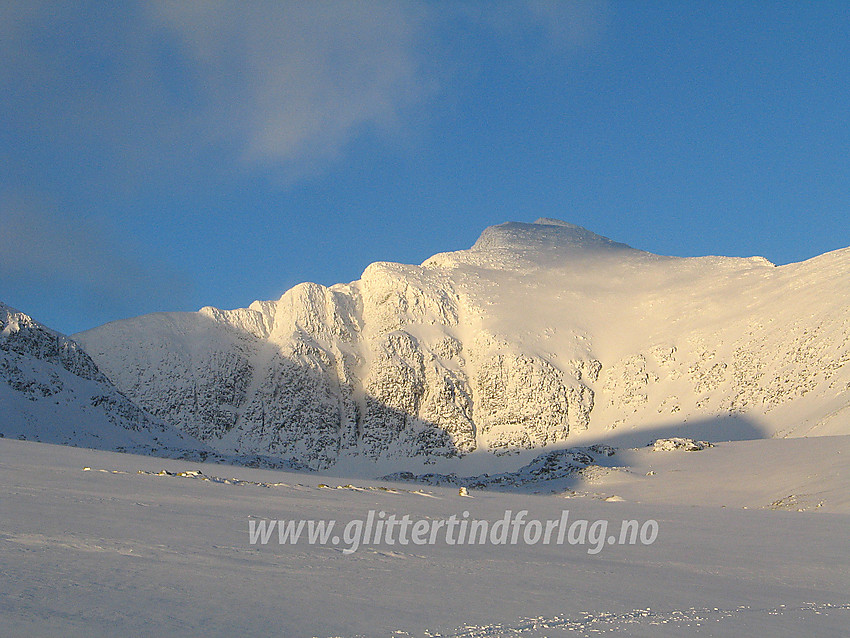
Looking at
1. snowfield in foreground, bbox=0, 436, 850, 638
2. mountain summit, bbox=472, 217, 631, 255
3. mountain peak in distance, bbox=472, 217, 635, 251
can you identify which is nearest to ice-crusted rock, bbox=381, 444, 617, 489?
snowfield in foreground, bbox=0, 436, 850, 638

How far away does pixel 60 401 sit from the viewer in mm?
44656

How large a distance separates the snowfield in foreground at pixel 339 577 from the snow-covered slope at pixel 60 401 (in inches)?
1266

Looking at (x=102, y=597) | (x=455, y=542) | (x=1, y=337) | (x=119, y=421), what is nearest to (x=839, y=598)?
(x=455, y=542)

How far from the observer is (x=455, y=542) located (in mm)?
8188

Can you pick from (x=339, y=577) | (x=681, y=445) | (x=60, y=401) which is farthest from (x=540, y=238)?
(x=339, y=577)

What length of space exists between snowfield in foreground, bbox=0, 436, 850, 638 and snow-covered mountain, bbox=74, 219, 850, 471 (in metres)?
53.0

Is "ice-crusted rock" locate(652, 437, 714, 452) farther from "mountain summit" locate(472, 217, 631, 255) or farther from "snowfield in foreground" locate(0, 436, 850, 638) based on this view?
"mountain summit" locate(472, 217, 631, 255)

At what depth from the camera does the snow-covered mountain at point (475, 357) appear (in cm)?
6406

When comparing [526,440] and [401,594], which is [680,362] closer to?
[526,440]

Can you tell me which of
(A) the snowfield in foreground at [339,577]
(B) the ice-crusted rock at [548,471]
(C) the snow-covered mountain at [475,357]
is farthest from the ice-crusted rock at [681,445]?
(A) the snowfield in foreground at [339,577]

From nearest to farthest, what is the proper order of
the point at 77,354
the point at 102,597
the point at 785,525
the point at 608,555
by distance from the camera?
the point at 102,597 < the point at 608,555 < the point at 785,525 < the point at 77,354

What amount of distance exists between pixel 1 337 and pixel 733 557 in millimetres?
50681

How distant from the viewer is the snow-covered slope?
4084 cm

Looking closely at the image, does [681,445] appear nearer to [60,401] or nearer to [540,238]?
[60,401]
